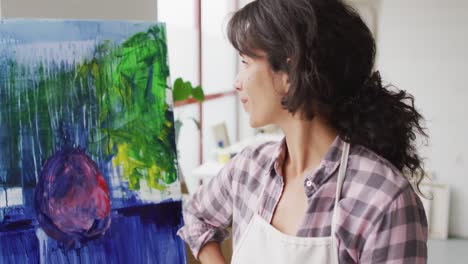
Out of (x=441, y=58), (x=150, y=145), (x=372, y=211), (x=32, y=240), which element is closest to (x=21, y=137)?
(x=32, y=240)

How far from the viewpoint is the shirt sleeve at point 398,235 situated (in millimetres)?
977

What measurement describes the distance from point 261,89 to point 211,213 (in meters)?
0.43

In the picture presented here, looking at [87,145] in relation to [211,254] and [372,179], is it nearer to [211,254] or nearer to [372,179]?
[211,254]

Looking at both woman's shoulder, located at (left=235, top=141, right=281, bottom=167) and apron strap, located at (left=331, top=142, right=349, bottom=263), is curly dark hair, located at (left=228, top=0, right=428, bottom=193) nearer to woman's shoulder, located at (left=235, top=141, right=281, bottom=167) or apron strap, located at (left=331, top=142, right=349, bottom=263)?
apron strap, located at (left=331, top=142, right=349, bottom=263)

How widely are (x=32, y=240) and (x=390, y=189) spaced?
2.77ft

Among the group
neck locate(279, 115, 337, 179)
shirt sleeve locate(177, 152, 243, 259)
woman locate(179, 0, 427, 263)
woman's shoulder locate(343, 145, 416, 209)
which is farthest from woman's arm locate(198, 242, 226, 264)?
woman's shoulder locate(343, 145, 416, 209)

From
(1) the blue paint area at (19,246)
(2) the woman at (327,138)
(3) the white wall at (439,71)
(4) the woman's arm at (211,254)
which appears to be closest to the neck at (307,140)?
(2) the woman at (327,138)

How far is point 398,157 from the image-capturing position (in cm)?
113

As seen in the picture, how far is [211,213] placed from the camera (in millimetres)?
1416

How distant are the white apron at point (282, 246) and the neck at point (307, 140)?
0.07m

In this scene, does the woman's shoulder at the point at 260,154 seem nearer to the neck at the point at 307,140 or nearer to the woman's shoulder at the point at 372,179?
the neck at the point at 307,140

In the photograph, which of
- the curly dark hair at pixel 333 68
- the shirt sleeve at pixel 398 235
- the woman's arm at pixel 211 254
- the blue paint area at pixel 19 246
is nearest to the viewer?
the shirt sleeve at pixel 398 235

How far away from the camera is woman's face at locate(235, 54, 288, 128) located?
1145 millimetres

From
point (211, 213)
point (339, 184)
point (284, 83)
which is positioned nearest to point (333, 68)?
point (284, 83)
